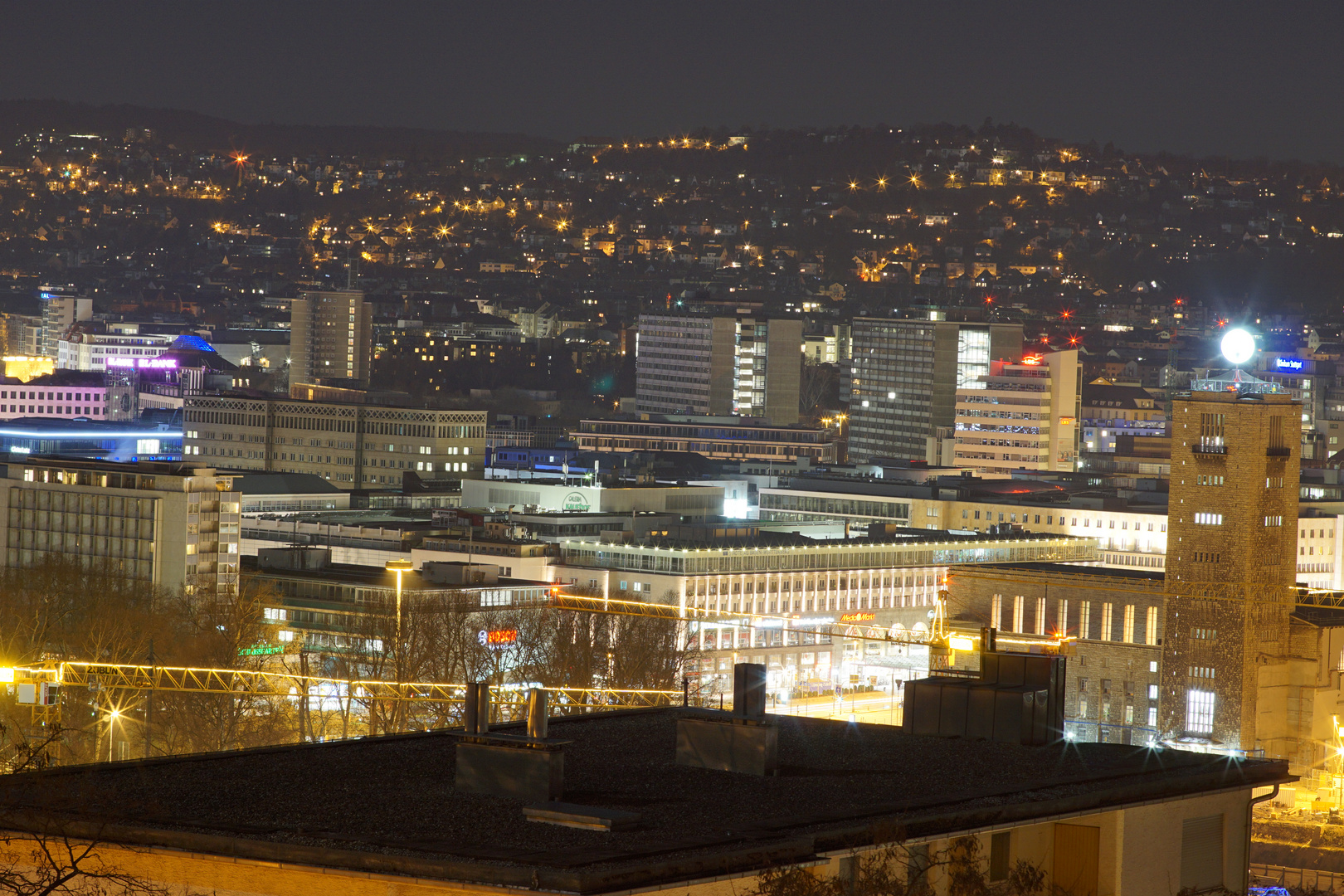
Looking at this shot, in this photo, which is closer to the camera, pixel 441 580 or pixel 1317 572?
pixel 441 580

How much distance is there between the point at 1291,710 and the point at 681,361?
111 m

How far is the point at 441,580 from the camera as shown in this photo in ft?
A: 223

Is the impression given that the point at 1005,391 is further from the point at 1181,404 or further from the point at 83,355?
the point at 83,355

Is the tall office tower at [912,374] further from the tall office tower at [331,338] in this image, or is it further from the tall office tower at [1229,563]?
the tall office tower at [1229,563]

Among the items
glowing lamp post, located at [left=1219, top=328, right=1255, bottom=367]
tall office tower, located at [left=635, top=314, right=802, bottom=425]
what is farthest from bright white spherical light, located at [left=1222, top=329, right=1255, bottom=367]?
tall office tower, located at [left=635, top=314, right=802, bottom=425]

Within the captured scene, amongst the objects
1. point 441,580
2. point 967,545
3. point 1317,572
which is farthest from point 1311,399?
point 441,580

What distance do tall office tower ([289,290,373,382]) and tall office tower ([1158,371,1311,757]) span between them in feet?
406

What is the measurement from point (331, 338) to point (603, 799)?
17655 centimetres

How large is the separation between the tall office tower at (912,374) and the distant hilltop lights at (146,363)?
46.6 meters

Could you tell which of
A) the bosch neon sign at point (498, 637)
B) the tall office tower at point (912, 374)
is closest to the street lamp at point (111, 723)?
the bosch neon sign at point (498, 637)

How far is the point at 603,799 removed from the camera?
15.2 metres

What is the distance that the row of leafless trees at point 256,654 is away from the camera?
4794cm

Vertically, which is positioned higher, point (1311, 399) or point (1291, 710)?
point (1311, 399)

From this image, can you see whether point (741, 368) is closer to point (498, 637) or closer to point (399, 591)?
point (498, 637)
